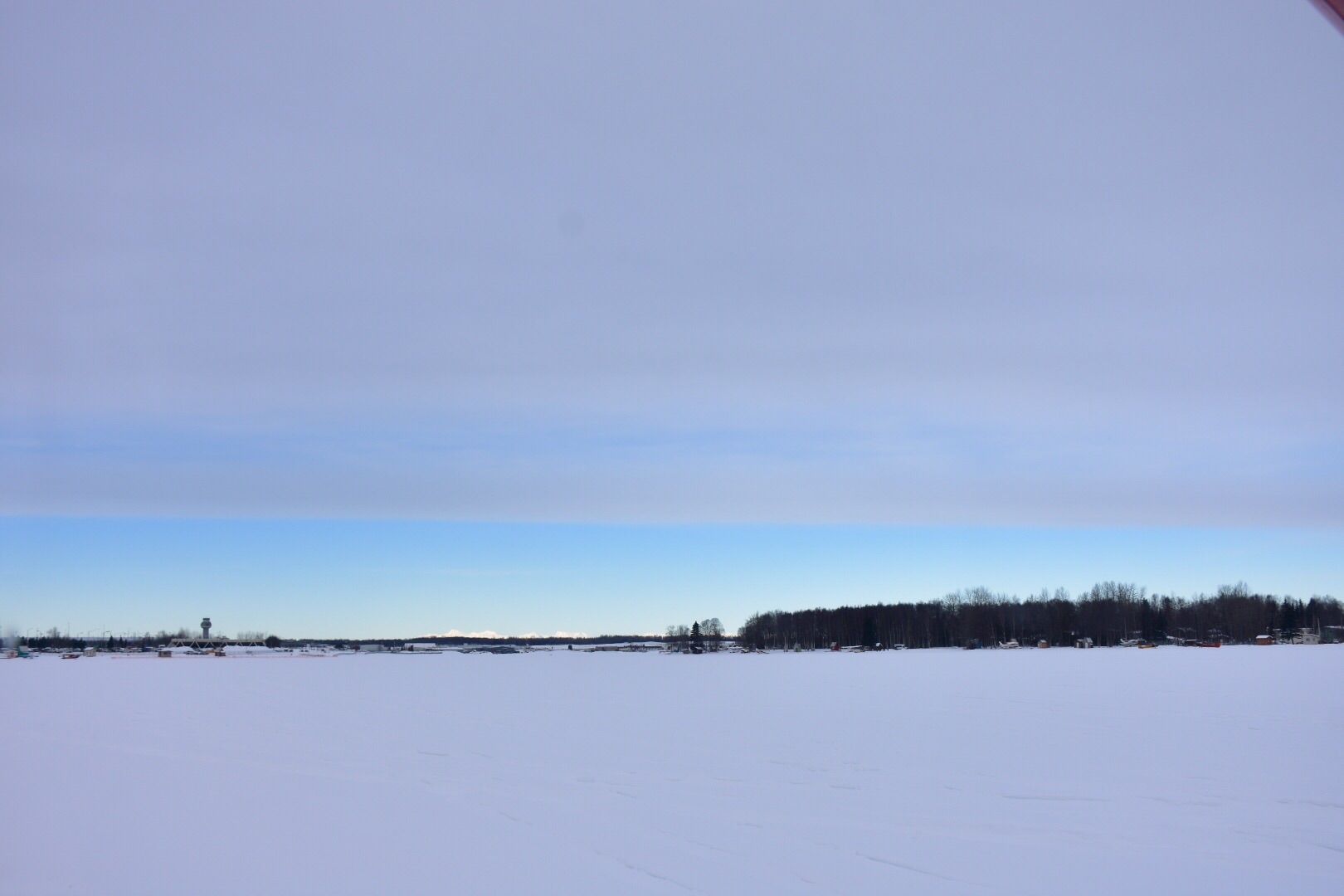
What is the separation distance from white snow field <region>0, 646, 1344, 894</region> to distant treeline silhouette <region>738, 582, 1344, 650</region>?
319ft

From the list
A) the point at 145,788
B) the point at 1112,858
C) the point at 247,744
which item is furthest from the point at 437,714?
the point at 1112,858

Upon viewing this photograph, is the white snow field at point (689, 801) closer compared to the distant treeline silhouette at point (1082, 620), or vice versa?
the white snow field at point (689, 801)

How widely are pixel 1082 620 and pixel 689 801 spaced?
11239 centimetres

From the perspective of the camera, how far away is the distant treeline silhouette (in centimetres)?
10494

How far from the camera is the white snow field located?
6402 mm

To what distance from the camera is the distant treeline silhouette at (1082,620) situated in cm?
10494

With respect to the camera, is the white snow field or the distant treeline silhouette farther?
the distant treeline silhouette

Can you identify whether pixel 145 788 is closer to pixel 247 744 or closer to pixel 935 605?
Answer: pixel 247 744

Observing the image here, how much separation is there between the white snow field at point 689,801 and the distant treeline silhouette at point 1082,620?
319 feet

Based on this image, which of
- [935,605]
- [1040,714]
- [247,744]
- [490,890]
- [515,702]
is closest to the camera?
[490,890]

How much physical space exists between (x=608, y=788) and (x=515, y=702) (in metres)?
12.6

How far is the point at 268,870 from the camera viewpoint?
21.7ft

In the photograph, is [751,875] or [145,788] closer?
[751,875]

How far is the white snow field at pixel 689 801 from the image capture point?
640 centimetres
